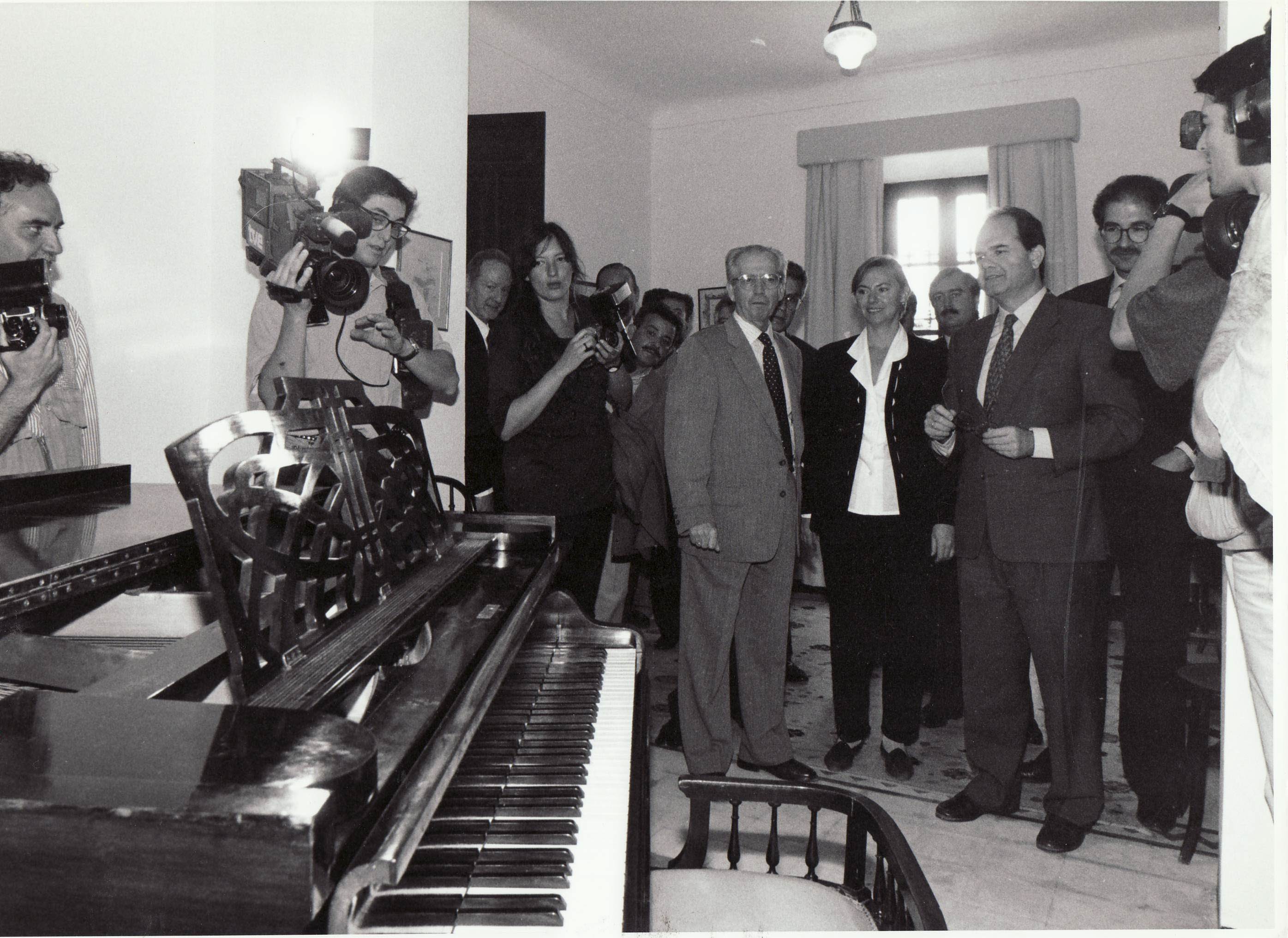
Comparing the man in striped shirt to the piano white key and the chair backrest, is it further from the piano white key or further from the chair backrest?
the piano white key

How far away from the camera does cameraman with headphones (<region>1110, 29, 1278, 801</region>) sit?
1.13m

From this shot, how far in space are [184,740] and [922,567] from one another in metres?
2.49

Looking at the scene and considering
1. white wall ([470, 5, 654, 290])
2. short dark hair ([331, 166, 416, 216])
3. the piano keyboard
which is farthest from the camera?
white wall ([470, 5, 654, 290])

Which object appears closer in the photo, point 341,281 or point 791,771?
point 341,281

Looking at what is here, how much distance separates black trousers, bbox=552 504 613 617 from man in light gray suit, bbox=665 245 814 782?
226 mm

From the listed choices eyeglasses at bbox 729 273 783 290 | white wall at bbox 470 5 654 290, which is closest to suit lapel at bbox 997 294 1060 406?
eyeglasses at bbox 729 273 783 290

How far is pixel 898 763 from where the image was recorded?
9.18 ft

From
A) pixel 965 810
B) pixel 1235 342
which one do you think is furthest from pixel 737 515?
pixel 1235 342

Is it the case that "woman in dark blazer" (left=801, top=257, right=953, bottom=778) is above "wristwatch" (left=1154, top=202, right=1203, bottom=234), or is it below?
below

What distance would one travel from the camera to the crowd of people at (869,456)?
2.07m

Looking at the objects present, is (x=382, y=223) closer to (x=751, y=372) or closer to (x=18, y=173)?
(x=18, y=173)

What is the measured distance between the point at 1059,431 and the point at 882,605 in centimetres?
85

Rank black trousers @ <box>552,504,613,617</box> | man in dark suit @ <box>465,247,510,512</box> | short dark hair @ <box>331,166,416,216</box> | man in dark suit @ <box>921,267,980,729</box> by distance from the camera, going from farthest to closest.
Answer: man in dark suit @ <box>921,267,980,729</box> < man in dark suit @ <box>465,247,510,512</box> < black trousers @ <box>552,504,613,617</box> < short dark hair @ <box>331,166,416,216</box>

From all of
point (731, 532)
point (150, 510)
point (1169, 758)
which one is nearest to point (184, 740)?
point (150, 510)
